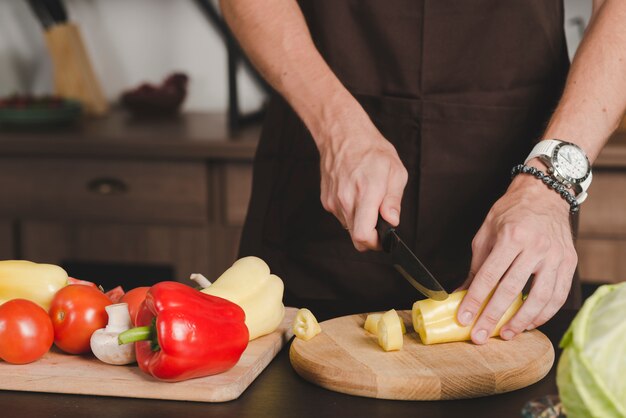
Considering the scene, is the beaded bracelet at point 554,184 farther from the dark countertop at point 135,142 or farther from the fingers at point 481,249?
the dark countertop at point 135,142

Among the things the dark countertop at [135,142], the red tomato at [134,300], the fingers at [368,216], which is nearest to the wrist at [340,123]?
the fingers at [368,216]

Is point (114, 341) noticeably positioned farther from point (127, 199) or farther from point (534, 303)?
point (127, 199)

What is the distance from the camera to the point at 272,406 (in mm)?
957

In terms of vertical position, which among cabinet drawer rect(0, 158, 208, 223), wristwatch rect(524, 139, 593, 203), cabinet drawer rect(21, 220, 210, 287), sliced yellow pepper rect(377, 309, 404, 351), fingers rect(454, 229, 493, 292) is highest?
wristwatch rect(524, 139, 593, 203)

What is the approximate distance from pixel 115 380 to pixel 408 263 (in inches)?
15.3

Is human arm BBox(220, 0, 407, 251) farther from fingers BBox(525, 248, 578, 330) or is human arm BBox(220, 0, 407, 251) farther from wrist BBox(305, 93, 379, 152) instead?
fingers BBox(525, 248, 578, 330)

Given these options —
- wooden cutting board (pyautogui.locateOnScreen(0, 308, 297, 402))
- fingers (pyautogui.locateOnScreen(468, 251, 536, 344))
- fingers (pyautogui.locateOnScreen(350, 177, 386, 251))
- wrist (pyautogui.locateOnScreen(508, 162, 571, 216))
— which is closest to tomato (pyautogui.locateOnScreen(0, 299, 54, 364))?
wooden cutting board (pyautogui.locateOnScreen(0, 308, 297, 402))

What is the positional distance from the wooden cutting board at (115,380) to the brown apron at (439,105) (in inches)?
18.3

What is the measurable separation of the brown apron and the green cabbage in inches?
29.3

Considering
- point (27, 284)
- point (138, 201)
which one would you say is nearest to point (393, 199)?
point (27, 284)

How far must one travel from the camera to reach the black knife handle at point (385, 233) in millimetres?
1169

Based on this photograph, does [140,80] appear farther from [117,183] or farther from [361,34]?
[361,34]

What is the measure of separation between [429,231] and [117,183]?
1355 mm

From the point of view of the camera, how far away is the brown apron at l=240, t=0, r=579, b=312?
149 centimetres
